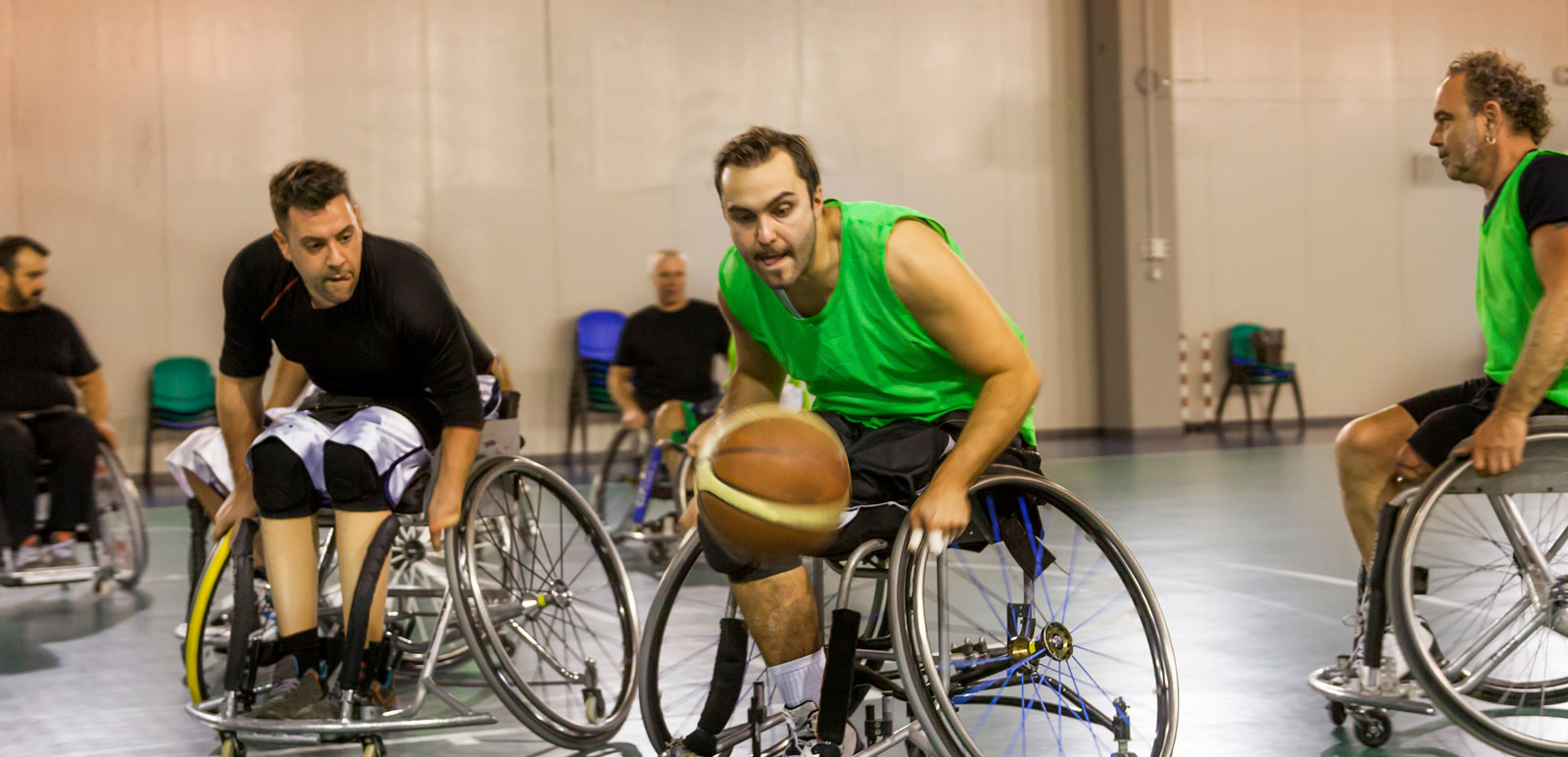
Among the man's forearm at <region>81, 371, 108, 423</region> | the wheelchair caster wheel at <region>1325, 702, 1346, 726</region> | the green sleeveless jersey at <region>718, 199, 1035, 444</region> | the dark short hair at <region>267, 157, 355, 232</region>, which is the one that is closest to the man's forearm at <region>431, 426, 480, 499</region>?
the dark short hair at <region>267, 157, 355, 232</region>

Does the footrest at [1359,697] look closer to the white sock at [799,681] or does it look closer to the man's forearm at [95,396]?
the white sock at [799,681]

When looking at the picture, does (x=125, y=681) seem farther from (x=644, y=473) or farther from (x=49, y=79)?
(x=49, y=79)

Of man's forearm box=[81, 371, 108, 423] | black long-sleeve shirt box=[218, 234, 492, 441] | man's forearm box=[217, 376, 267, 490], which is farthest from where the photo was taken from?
man's forearm box=[81, 371, 108, 423]

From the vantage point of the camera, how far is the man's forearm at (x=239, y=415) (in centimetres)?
321

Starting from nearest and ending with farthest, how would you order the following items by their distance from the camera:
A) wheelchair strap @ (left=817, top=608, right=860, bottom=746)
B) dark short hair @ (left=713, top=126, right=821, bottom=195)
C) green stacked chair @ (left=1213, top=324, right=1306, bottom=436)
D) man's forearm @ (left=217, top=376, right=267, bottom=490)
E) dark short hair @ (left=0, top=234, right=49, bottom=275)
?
wheelchair strap @ (left=817, top=608, right=860, bottom=746) < dark short hair @ (left=713, top=126, right=821, bottom=195) < man's forearm @ (left=217, top=376, right=267, bottom=490) < dark short hair @ (left=0, top=234, right=49, bottom=275) < green stacked chair @ (left=1213, top=324, right=1306, bottom=436)

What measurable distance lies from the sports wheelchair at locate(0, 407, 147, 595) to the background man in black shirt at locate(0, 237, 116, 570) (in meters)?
0.04

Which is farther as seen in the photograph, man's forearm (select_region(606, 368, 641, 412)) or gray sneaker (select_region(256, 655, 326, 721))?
man's forearm (select_region(606, 368, 641, 412))

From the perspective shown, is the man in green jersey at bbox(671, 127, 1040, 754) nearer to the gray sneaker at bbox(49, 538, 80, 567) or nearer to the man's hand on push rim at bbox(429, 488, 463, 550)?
the man's hand on push rim at bbox(429, 488, 463, 550)

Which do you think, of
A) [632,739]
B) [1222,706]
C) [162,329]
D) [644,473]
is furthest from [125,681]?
[162,329]

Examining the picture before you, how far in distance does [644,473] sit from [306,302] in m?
2.81

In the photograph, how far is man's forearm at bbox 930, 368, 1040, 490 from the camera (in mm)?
2254

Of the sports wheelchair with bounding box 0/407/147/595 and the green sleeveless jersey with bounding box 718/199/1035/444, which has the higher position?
the green sleeveless jersey with bounding box 718/199/1035/444

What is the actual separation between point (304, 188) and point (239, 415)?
A: 63 cm

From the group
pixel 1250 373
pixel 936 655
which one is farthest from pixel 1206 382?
pixel 936 655
